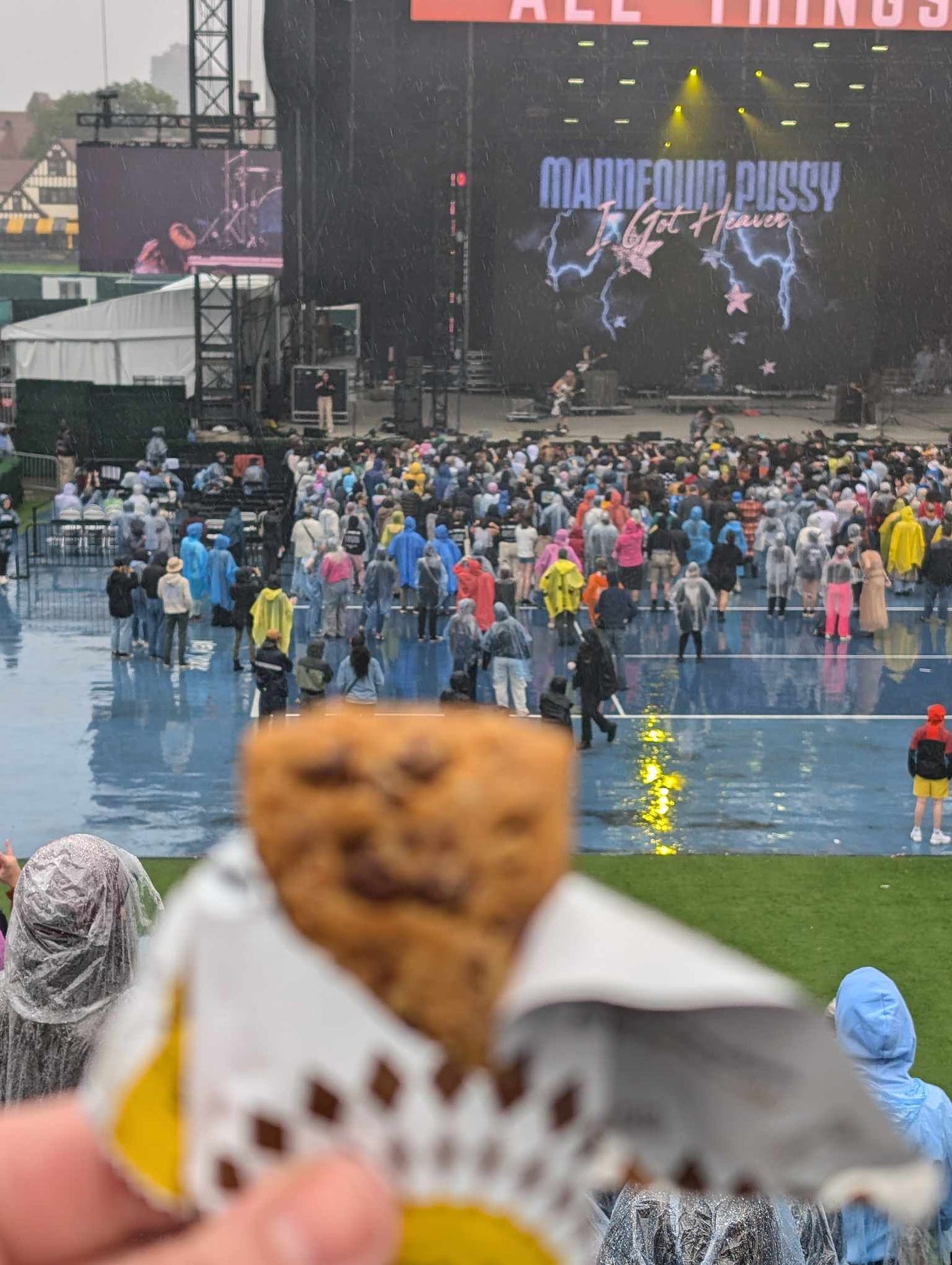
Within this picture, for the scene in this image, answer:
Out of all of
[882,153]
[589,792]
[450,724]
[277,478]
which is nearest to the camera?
[450,724]

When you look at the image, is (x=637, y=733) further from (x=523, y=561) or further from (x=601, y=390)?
(x=601, y=390)

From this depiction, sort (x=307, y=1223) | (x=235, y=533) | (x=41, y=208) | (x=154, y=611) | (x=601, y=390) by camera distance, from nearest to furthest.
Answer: (x=307, y=1223) → (x=154, y=611) → (x=235, y=533) → (x=601, y=390) → (x=41, y=208)

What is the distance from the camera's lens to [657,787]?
15.3m

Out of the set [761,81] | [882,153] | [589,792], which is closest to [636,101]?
[761,81]

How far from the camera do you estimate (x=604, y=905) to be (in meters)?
0.95

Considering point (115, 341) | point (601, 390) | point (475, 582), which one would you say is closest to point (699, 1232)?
point (475, 582)

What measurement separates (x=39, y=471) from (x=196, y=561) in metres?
17.7

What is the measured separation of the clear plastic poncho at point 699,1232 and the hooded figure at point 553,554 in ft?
59.5

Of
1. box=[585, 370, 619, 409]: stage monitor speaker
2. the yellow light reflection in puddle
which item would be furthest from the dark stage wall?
the yellow light reflection in puddle

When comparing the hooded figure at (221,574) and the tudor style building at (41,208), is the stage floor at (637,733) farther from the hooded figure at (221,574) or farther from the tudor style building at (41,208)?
the tudor style building at (41,208)

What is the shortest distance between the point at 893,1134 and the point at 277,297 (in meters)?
45.6

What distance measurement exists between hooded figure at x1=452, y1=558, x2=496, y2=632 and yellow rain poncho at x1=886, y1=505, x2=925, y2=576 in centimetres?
836

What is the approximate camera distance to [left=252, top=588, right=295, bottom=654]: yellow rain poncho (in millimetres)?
18109

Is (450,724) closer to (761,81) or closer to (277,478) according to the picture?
(277,478)
